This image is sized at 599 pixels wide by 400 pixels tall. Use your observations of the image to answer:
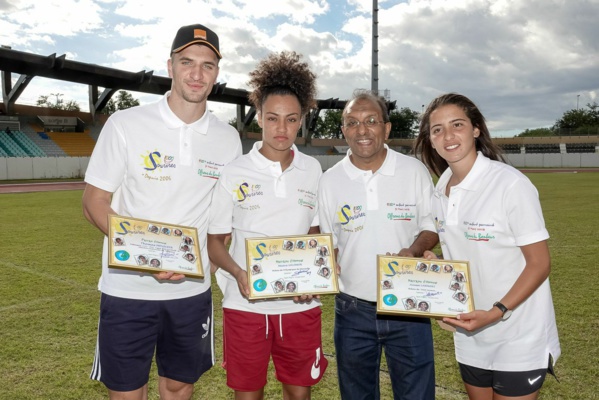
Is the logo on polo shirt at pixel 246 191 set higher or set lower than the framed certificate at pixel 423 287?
higher

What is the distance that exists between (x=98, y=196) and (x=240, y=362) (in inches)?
48.3

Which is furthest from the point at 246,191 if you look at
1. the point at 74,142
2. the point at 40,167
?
the point at 74,142

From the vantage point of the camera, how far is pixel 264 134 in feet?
10.5

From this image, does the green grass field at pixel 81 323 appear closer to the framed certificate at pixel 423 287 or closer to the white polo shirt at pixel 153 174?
the white polo shirt at pixel 153 174

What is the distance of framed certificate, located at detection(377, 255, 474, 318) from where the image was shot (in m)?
2.67

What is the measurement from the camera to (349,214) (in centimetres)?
311

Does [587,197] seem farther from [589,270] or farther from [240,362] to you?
[240,362]

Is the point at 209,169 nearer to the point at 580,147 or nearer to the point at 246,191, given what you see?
the point at 246,191

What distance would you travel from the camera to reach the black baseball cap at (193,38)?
3105mm

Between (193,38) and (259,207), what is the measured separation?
104 cm

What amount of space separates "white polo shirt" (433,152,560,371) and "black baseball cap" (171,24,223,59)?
1619 millimetres

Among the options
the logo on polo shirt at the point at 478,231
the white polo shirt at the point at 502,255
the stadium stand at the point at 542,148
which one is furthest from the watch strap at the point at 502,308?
the stadium stand at the point at 542,148

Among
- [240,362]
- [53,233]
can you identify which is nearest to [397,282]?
[240,362]

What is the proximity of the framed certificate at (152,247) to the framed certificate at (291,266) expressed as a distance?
1.00 feet
